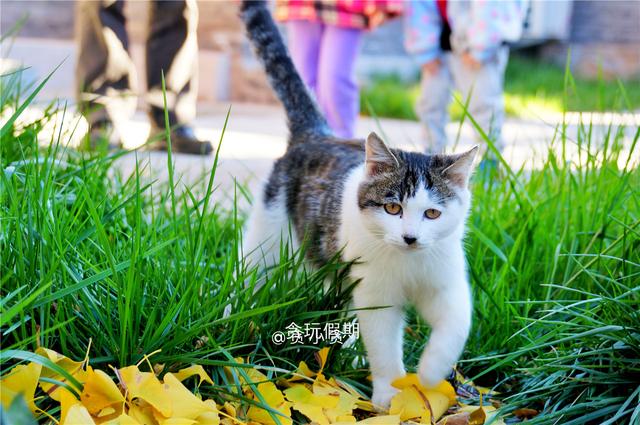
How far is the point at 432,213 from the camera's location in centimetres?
206

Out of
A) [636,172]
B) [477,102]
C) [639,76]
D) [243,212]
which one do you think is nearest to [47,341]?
[243,212]

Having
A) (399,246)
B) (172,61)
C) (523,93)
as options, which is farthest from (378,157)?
(523,93)

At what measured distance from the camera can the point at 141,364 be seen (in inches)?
67.4

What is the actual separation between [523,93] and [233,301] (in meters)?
7.81

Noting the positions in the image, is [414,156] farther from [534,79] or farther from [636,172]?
[534,79]

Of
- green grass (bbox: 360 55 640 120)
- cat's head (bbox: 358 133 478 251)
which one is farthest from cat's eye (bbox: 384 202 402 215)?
green grass (bbox: 360 55 640 120)

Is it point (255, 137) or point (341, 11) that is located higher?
point (341, 11)

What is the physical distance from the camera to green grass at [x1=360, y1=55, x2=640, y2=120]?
7.66 m

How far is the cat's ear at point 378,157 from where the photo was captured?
2.14m

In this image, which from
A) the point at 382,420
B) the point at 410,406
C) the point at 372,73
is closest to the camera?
the point at 382,420

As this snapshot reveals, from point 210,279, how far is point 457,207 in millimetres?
644

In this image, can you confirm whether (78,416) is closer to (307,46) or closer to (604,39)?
(307,46)

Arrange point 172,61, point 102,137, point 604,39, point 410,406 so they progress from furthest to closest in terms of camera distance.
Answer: point 604,39 < point 172,61 < point 102,137 < point 410,406

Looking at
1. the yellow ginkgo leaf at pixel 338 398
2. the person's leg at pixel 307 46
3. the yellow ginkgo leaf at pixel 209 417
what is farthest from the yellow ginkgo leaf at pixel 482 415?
the person's leg at pixel 307 46
